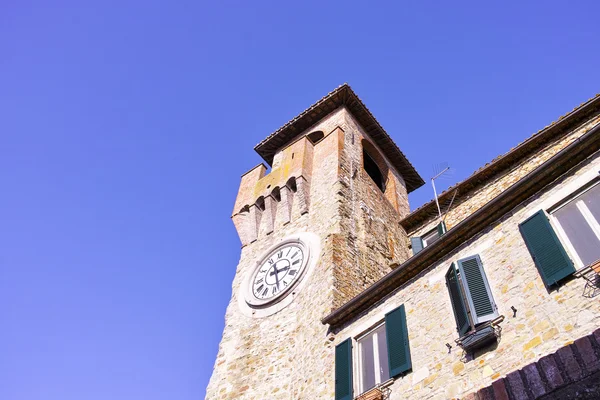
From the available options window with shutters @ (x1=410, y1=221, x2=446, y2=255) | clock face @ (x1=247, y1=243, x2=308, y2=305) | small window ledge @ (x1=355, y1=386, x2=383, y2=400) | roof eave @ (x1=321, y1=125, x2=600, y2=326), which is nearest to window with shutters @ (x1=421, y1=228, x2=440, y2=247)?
window with shutters @ (x1=410, y1=221, x2=446, y2=255)

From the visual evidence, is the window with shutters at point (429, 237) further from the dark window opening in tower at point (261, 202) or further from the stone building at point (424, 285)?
the dark window opening in tower at point (261, 202)

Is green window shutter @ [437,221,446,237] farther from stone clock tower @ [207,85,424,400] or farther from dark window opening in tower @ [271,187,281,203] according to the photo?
dark window opening in tower @ [271,187,281,203]

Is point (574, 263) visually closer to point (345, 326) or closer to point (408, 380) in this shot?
point (408, 380)

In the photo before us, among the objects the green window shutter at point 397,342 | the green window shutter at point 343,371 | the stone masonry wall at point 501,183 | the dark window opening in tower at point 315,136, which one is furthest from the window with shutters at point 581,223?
the dark window opening in tower at point 315,136

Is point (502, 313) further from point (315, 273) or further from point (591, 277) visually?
point (315, 273)

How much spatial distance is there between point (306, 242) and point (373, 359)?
5285 millimetres

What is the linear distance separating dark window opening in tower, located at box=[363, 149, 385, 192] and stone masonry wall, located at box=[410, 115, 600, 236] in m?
6.66

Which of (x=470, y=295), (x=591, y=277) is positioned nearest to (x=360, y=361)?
(x=470, y=295)

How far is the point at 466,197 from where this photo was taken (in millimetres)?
12688

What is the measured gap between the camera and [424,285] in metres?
8.50

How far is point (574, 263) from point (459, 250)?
2095 mm

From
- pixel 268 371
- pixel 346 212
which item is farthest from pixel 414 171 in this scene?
pixel 268 371

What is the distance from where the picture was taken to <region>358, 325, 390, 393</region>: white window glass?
822 cm

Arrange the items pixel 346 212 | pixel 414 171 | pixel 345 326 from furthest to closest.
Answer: pixel 414 171, pixel 346 212, pixel 345 326
